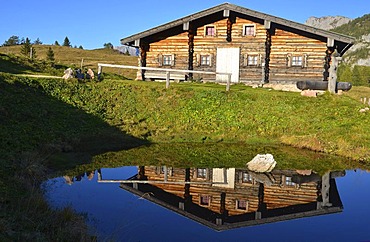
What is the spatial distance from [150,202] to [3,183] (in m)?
3.65

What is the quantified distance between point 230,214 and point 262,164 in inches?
162

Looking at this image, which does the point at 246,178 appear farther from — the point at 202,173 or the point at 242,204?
the point at 242,204

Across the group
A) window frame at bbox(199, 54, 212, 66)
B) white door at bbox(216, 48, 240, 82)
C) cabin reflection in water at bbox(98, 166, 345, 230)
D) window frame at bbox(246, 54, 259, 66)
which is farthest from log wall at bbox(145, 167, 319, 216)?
window frame at bbox(199, 54, 212, 66)

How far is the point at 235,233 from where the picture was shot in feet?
26.6

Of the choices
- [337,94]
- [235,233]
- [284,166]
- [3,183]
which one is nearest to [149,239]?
[235,233]

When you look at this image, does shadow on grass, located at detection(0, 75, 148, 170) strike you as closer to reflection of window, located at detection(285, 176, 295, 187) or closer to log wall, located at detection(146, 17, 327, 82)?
reflection of window, located at detection(285, 176, 295, 187)

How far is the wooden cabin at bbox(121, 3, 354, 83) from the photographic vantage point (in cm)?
2664

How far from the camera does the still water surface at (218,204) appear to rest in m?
8.06

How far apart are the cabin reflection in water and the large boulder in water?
250mm

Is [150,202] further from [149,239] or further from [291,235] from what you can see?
[291,235]

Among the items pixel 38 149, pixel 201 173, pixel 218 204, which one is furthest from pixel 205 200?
pixel 38 149

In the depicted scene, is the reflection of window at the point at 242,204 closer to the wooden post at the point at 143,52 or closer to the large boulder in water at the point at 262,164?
the large boulder in water at the point at 262,164

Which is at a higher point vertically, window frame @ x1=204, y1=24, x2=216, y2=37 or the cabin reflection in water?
window frame @ x1=204, y1=24, x2=216, y2=37

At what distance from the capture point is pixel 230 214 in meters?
9.20
